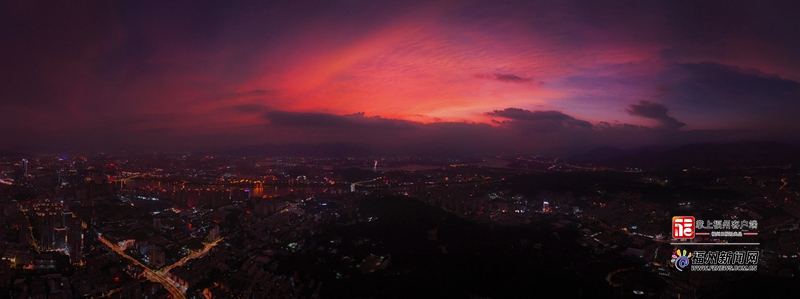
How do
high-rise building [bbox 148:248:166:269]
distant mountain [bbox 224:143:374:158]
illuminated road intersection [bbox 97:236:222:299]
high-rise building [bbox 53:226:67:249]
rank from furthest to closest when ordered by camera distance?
distant mountain [bbox 224:143:374:158], high-rise building [bbox 53:226:67:249], high-rise building [bbox 148:248:166:269], illuminated road intersection [bbox 97:236:222:299]

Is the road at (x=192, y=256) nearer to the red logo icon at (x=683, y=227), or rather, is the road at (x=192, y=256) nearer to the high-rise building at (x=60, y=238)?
the high-rise building at (x=60, y=238)

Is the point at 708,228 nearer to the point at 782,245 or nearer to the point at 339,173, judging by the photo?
the point at 782,245

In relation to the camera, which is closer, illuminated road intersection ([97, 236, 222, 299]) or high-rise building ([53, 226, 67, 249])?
illuminated road intersection ([97, 236, 222, 299])

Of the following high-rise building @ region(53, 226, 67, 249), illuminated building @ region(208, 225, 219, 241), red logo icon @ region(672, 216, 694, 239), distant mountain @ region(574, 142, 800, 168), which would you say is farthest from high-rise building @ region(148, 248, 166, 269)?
distant mountain @ region(574, 142, 800, 168)

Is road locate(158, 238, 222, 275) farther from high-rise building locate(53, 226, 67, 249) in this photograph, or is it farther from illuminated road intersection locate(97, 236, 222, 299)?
high-rise building locate(53, 226, 67, 249)

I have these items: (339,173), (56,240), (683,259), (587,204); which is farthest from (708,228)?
(339,173)
